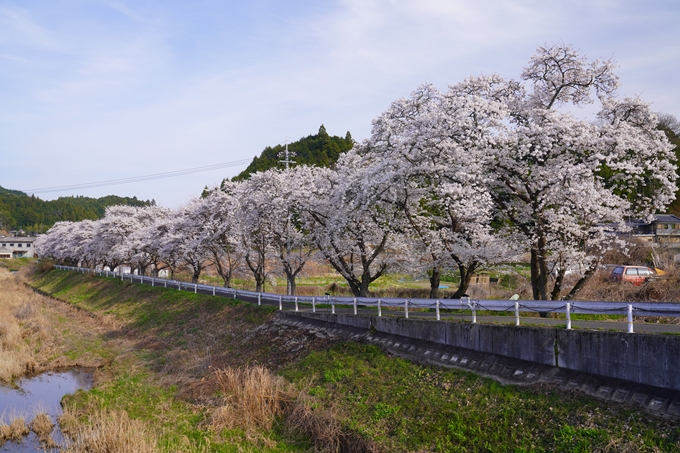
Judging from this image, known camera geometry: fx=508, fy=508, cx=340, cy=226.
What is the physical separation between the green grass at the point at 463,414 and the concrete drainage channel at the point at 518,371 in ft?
1.01

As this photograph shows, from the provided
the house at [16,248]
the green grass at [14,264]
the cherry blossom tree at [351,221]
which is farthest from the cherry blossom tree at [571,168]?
the house at [16,248]

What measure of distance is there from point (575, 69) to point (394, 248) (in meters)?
11.9

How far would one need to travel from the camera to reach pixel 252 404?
51.1 ft

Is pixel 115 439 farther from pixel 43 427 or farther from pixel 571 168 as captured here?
pixel 571 168

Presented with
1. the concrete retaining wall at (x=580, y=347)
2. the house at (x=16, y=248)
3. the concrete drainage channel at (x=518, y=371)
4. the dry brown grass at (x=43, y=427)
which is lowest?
the dry brown grass at (x=43, y=427)

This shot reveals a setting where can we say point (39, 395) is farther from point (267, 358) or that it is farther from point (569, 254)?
point (569, 254)

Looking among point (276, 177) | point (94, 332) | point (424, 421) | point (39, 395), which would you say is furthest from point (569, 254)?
point (94, 332)

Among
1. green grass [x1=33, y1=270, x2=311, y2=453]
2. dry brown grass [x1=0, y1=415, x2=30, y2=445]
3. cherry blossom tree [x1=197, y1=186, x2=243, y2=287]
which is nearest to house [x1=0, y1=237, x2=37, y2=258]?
green grass [x1=33, y1=270, x2=311, y2=453]

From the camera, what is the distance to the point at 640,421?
970 cm

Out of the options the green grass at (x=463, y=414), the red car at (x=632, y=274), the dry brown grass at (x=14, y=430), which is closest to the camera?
the green grass at (x=463, y=414)

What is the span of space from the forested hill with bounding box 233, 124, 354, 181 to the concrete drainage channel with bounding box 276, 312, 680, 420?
57.2 meters

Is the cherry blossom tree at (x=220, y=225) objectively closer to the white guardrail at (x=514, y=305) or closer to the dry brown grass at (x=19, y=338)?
the white guardrail at (x=514, y=305)

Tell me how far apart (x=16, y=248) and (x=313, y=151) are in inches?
3996

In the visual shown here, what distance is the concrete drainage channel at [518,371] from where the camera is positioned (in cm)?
1009
